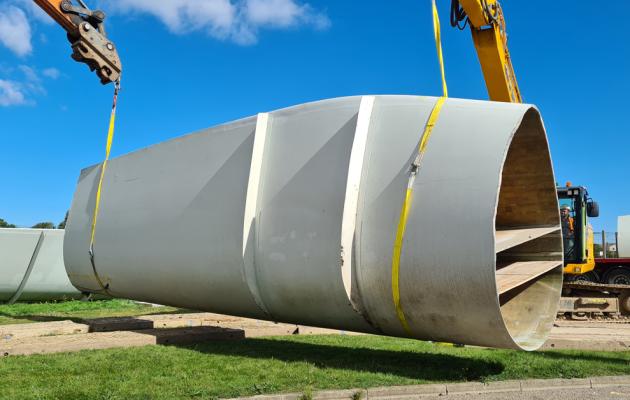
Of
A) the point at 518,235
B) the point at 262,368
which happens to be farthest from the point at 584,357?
the point at 262,368

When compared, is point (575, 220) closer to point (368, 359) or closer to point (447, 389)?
point (368, 359)

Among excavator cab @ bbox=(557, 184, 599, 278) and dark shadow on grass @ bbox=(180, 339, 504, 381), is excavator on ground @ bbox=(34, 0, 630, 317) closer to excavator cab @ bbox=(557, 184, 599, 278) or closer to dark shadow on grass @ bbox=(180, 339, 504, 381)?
excavator cab @ bbox=(557, 184, 599, 278)

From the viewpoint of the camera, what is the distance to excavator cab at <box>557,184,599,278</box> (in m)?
11.9

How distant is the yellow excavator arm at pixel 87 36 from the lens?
691cm

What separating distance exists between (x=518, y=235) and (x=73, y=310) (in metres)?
10.1

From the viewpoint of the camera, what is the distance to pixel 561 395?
15.9ft

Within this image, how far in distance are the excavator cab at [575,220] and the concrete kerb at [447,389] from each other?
23.7 feet

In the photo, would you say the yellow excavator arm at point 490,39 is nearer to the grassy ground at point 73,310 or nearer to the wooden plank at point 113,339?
the wooden plank at point 113,339

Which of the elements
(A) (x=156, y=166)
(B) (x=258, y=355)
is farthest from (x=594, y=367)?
(A) (x=156, y=166)

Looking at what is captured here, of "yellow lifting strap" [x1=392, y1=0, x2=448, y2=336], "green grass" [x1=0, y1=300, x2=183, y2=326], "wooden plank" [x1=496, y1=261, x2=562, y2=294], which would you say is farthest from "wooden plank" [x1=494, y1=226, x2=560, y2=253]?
"green grass" [x1=0, y1=300, x2=183, y2=326]

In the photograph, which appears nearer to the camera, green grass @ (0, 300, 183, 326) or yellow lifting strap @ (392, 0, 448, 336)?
yellow lifting strap @ (392, 0, 448, 336)

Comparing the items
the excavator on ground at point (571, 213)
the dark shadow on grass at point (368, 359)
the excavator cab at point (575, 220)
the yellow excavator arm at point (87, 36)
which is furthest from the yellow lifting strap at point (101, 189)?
the excavator cab at point (575, 220)

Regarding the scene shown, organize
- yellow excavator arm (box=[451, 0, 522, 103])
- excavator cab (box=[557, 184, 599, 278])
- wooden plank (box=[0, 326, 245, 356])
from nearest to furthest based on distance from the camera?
1. wooden plank (box=[0, 326, 245, 356])
2. yellow excavator arm (box=[451, 0, 522, 103])
3. excavator cab (box=[557, 184, 599, 278])

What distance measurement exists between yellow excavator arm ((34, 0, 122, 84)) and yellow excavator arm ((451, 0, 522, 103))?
579 cm
